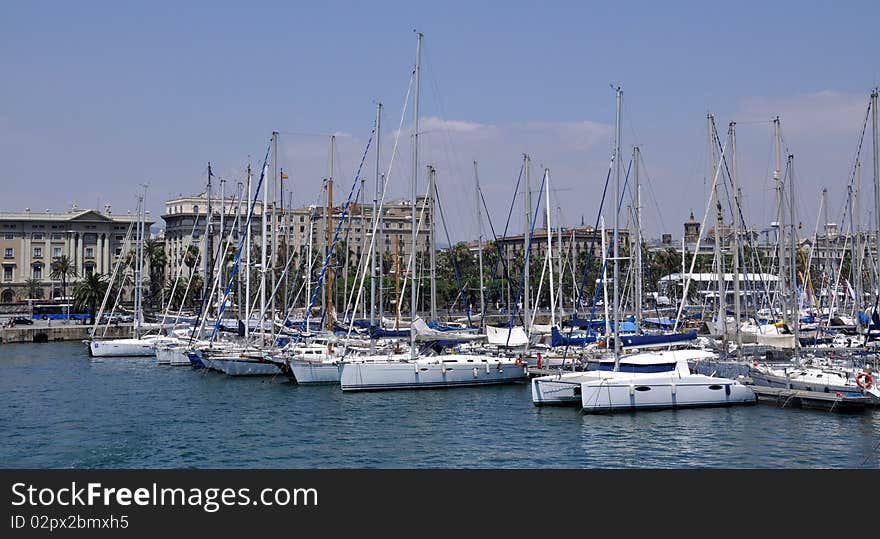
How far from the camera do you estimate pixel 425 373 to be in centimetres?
4656

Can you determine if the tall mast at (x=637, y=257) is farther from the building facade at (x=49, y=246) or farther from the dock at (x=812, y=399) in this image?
the building facade at (x=49, y=246)

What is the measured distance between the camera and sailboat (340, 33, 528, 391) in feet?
151

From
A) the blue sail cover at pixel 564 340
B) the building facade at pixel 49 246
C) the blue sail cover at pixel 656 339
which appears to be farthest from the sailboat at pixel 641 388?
the building facade at pixel 49 246

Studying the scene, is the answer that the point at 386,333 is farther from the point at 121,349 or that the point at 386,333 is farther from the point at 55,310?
the point at 55,310

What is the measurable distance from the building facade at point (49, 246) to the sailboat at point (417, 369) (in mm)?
101453

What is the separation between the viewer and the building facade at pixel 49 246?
141875mm

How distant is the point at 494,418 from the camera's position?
128ft

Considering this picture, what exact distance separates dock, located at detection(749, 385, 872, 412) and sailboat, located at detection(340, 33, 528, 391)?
12787mm

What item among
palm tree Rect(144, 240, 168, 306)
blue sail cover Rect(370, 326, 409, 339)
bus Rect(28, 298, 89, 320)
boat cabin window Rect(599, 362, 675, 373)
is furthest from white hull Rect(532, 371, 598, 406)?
palm tree Rect(144, 240, 168, 306)

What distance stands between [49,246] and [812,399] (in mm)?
128673
